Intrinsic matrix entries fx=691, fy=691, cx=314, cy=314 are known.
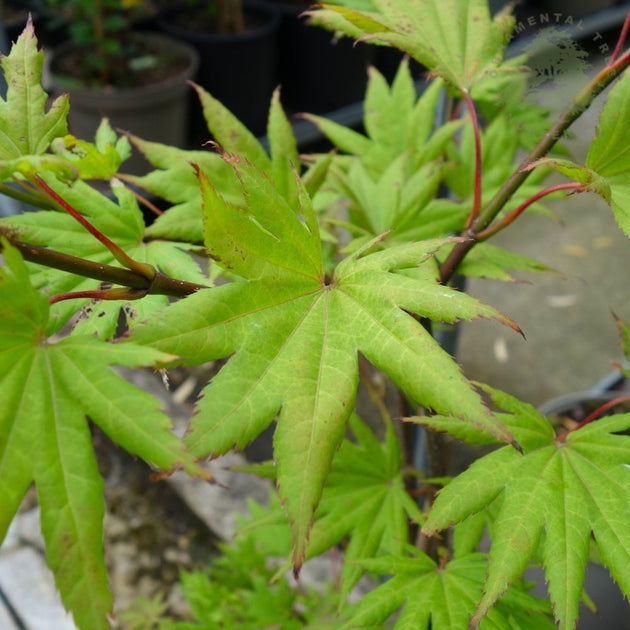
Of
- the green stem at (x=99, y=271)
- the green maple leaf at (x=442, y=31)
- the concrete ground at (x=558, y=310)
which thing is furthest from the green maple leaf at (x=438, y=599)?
the concrete ground at (x=558, y=310)

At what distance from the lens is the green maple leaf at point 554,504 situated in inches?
22.2

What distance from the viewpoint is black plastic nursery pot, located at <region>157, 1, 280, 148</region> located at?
109 inches

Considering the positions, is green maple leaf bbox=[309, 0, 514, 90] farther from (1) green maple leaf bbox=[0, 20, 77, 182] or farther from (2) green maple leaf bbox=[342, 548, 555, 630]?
(2) green maple leaf bbox=[342, 548, 555, 630]

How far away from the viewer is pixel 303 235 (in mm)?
555

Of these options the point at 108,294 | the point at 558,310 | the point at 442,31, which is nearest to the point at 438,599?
the point at 108,294

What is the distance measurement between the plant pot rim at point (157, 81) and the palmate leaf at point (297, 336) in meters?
2.07

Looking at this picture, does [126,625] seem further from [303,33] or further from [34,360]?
[303,33]

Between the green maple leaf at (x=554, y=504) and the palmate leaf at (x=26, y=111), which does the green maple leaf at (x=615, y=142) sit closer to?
the green maple leaf at (x=554, y=504)

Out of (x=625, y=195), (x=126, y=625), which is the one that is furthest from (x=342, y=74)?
(x=625, y=195)

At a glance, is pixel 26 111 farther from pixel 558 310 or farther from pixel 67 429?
pixel 558 310

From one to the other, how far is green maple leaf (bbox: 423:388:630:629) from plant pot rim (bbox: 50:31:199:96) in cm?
214

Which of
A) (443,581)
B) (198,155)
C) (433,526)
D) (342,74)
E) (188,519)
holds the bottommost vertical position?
(188,519)

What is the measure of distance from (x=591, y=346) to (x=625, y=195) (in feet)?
5.75

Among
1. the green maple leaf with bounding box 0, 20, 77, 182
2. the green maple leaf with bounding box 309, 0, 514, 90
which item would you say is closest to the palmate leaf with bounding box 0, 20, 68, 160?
the green maple leaf with bounding box 0, 20, 77, 182
